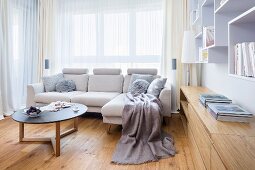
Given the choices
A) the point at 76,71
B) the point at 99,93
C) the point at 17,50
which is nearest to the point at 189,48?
the point at 99,93

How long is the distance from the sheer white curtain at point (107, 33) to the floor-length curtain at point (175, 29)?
14 cm

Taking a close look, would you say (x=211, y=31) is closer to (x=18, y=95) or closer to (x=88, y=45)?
(x=88, y=45)

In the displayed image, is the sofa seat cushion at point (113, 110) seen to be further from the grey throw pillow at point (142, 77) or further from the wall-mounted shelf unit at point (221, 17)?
the wall-mounted shelf unit at point (221, 17)

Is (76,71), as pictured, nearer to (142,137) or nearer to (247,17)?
(142,137)

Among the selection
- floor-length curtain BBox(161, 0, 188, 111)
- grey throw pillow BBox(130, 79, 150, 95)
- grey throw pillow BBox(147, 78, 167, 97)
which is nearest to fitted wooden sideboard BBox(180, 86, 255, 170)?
grey throw pillow BBox(147, 78, 167, 97)

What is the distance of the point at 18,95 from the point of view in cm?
395

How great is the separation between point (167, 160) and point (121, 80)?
209 cm

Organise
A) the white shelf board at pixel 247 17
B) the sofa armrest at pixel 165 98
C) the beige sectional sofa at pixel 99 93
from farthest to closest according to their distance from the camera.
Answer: the sofa armrest at pixel 165 98
the beige sectional sofa at pixel 99 93
the white shelf board at pixel 247 17

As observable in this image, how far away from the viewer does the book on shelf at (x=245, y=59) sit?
999 millimetres

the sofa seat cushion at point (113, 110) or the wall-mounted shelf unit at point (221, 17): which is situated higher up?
the wall-mounted shelf unit at point (221, 17)

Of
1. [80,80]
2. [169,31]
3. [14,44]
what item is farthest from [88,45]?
[169,31]

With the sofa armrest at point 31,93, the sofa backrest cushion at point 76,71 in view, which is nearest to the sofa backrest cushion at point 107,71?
the sofa backrest cushion at point 76,71

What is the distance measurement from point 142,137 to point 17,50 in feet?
10.6

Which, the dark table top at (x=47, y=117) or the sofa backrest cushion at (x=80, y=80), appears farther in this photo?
the sofa backrest cushion at (x=80, y=80)
